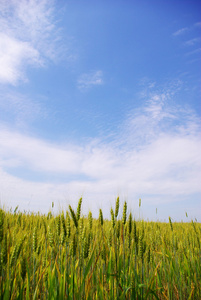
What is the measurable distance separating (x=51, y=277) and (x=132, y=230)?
38.9 inches

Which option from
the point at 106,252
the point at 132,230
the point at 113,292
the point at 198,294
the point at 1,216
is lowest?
the point at 198,294

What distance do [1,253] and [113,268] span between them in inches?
49.2

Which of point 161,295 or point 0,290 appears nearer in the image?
point 0,290

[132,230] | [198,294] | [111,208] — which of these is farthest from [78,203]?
[198,294]

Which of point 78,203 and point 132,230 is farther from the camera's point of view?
point 132,230

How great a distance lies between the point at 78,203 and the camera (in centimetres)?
218

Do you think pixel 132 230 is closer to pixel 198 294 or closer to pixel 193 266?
pixel 198 294

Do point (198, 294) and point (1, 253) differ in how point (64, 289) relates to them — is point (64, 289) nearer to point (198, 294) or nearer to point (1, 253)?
point (1, 253)

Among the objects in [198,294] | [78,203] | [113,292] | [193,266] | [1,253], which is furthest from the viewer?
[193,266]

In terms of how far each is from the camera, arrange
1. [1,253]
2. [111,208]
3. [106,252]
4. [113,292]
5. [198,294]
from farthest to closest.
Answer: [198,294]
[111,208]
[106,252]
[113,292]
[1,253]

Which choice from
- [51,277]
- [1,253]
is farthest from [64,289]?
[1,253]

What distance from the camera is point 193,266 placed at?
346 centimetres

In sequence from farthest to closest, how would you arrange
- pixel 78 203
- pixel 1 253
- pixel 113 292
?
pixel 78 203, pixel 113 292, pixel 1 253

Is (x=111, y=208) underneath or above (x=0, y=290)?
above
